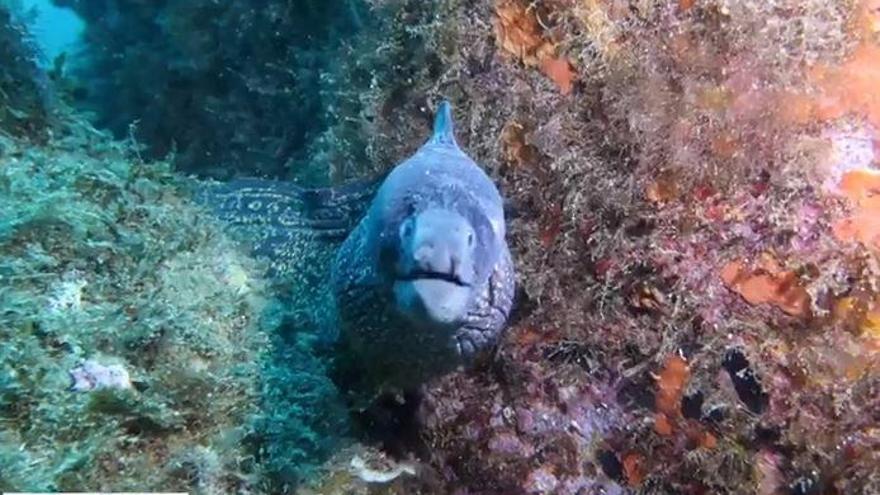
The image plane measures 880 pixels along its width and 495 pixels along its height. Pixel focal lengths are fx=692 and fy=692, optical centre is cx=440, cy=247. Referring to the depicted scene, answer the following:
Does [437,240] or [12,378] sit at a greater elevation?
[437,240]

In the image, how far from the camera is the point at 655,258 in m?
2.83

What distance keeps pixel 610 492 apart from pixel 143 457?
1795 millimetres

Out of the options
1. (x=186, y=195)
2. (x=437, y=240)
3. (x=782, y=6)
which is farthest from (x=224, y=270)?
(x=782, y=6)

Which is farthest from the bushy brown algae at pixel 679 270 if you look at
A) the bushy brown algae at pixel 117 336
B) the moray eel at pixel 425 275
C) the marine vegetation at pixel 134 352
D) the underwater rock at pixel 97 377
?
the underwater rock at pixel 97 377

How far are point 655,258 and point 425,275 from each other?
1.09 metres

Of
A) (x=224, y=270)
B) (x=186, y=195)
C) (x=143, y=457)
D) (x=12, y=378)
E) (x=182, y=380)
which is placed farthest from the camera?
(x=186, y=195)

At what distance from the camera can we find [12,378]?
6.69 feet

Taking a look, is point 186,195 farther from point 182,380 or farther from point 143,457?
point 143,457

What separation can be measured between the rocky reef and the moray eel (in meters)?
0.28

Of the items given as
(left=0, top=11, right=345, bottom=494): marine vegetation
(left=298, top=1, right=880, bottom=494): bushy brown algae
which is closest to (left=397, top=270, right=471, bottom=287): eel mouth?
(left=0, top=11, right=345, bottom=494): marine vegetation

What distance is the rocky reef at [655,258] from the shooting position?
100 inches

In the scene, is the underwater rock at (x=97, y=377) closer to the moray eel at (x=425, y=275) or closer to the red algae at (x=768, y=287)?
the moray eel at (x=425, y=275)

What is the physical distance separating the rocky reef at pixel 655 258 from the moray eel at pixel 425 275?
0.92 feet

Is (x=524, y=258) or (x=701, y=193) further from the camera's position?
(x=524, y=258)
